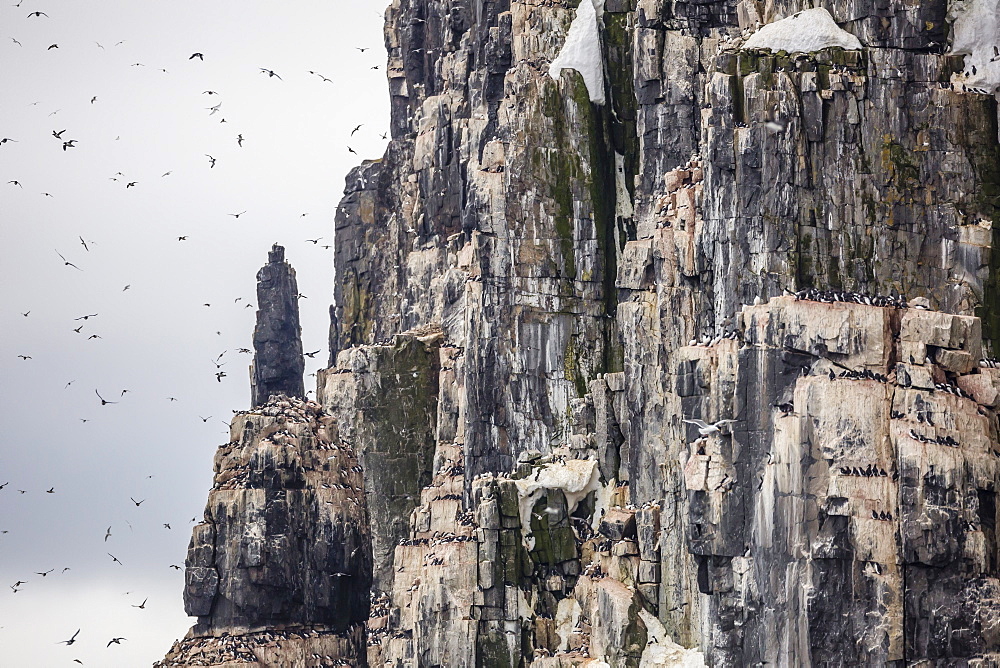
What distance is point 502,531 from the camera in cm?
12100

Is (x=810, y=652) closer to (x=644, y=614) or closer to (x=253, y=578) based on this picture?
(x=644, y=614)

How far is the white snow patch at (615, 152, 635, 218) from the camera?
420 ft

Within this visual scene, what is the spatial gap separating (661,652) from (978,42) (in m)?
32.9

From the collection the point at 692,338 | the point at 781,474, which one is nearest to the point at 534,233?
the point at 692,338

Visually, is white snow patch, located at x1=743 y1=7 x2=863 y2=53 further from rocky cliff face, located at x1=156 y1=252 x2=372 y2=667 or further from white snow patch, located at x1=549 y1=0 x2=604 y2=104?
Answer: rocky cliff face, located at x1=156 y1=252 x2=372 y2=667

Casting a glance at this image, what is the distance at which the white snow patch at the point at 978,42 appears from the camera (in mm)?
107938

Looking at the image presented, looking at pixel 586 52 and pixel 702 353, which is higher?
pixel 586 52

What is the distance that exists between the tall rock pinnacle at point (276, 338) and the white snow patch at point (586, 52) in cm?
4849

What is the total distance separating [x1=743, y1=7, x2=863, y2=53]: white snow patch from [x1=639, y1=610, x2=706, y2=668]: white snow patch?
2808 centimetres

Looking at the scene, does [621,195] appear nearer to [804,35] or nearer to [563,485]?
[563,485]

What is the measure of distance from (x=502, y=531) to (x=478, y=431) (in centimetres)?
994

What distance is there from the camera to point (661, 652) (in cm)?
10825

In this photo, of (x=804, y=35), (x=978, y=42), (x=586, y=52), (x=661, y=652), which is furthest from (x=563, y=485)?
(x=978, y=42)

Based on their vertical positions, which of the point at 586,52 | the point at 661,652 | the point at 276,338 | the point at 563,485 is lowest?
the point at 661,652
